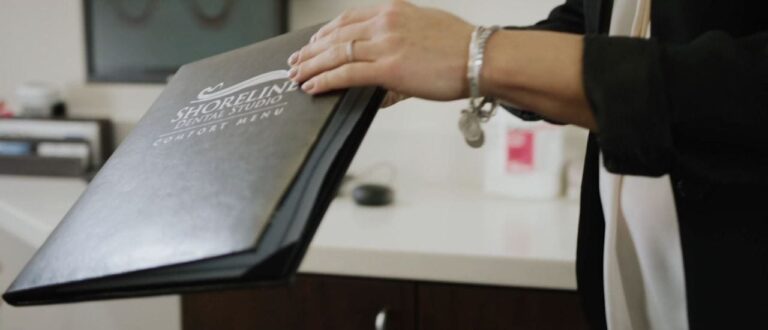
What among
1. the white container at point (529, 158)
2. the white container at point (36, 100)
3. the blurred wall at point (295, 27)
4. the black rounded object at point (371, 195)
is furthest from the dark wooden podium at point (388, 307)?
the white container at point (36, 100)

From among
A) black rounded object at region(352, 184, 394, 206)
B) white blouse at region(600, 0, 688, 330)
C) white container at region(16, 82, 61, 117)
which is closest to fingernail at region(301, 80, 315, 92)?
white blouse at region(600, 0, 688, 330)

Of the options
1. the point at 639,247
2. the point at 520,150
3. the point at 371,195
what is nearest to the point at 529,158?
the point at 520,150

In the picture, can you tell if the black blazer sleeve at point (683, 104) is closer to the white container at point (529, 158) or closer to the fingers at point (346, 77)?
the fingers at point (346, 77)

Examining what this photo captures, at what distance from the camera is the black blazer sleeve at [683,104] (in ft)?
1.23

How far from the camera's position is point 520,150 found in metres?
1.23

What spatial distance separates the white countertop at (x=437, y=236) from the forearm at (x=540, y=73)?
50 cm

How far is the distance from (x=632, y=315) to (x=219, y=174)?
35cm

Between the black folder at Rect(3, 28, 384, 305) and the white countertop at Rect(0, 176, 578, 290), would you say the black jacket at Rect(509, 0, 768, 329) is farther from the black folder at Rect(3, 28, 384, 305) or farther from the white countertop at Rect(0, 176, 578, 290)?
the white countertop at Rect(0, 176, 578, 290)

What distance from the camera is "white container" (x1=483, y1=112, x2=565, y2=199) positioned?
122 cm

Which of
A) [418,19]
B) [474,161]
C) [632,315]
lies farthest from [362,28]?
[474,161]

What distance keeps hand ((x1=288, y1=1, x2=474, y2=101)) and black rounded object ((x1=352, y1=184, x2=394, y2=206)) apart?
0.69 meters

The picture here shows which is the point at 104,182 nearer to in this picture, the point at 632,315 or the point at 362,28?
the point at 362,28

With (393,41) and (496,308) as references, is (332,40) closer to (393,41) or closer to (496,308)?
(393,41)

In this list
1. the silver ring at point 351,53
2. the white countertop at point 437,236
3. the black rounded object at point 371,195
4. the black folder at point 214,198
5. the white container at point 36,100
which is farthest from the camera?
the white container at point 36,100
